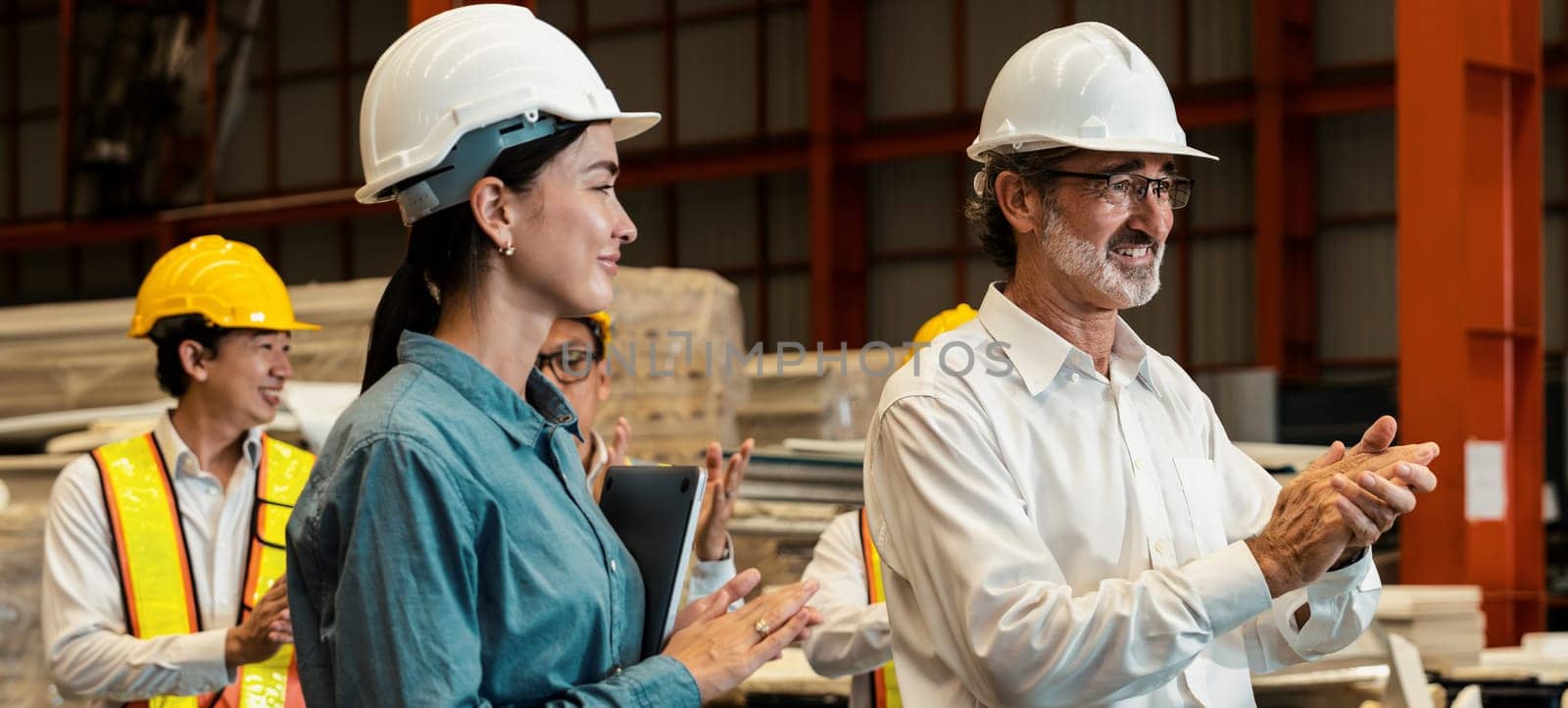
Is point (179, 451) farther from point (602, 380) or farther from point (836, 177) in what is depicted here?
point (836, 177)

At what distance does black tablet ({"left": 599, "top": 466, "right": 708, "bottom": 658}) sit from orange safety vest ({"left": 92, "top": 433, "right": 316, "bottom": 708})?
72.5 inches

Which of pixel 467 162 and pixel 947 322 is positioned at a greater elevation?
pixel 467 162

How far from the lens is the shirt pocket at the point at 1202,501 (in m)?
2.43

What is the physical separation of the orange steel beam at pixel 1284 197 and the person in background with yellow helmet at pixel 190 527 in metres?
11.0

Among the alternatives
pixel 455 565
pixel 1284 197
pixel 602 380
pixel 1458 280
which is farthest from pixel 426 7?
pixel 1284 197

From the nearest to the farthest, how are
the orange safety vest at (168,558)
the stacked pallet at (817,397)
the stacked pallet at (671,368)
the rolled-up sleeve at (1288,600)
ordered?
the rolled-up sleeve at (1288,600)
the orange safety vest at (168,558)
the stacked pallet at (671,368)
the stacked pallet at (817,397)

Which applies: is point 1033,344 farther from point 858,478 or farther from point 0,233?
point 0,233

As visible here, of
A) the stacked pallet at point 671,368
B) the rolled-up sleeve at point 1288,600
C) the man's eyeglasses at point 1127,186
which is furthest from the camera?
the stacked pallet at point 671,368

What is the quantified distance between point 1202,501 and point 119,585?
2.51 m

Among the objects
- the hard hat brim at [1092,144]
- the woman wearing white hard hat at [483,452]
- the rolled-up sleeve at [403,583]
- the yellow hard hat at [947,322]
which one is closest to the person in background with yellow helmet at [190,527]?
the woman wearing white hard hat at [483,452]

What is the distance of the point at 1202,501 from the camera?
2465 mm

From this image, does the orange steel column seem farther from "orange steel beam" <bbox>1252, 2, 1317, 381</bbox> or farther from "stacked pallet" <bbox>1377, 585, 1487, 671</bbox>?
"orange steel beam" <bbox>1252, 2, 1317, 381</bbox>

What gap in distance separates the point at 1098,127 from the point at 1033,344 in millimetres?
357

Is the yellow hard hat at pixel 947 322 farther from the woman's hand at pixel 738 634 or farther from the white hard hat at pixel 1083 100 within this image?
the woman's hand at pixel 738 634
